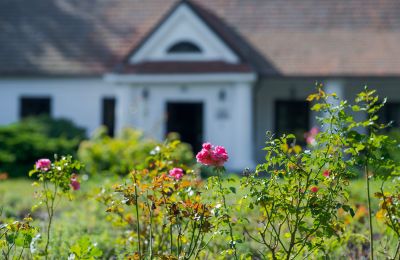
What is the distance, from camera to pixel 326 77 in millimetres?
21234

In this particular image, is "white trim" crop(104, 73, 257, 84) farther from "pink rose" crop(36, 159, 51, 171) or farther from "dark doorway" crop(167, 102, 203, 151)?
"pink rose" crop(36, 159, 51, 171)

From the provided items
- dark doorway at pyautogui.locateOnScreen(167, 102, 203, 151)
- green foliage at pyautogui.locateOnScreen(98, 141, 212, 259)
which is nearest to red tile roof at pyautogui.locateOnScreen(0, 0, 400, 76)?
dark doorway at pyautogui.locateOnScreen(167, 102, 203, 151)

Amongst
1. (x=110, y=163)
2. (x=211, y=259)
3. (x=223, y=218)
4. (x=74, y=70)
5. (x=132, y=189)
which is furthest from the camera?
(x=74, y=70)

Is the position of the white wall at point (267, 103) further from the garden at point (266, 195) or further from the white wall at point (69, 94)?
the garden at point (266, 195)

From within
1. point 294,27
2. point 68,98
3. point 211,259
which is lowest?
point 211,259

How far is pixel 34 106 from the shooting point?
23500 millimetres

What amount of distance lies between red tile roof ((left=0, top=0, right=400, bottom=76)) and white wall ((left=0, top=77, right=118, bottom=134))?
0.54m

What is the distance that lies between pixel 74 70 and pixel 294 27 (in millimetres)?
6655

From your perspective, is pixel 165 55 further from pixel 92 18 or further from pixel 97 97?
pixel 92 18

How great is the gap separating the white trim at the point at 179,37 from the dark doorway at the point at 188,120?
1530mm

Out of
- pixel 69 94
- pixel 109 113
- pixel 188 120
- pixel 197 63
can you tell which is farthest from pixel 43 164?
pixel 109 113

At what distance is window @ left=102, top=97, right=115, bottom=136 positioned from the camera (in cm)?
2341

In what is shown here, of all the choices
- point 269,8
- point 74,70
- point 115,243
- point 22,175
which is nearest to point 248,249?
point 115,243

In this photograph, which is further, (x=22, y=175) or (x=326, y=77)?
(x=326, y=77)
